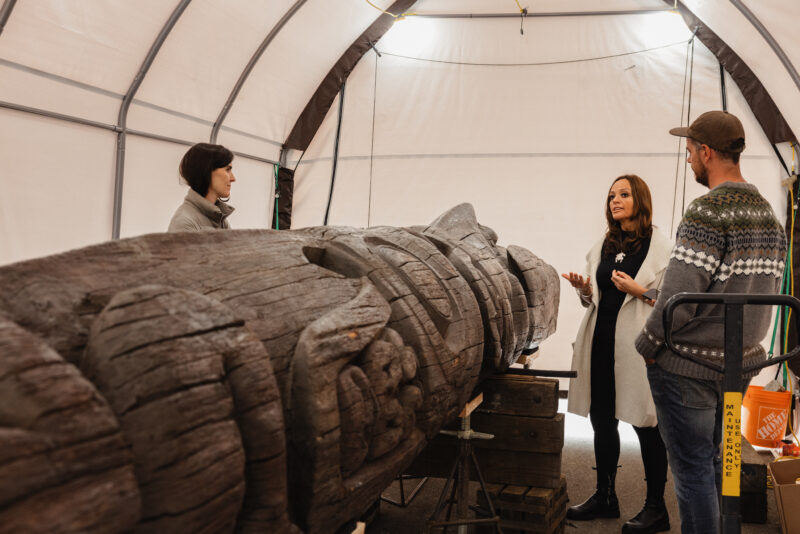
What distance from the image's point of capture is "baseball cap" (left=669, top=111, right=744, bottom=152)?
7.08ft

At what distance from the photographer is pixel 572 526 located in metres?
3.28

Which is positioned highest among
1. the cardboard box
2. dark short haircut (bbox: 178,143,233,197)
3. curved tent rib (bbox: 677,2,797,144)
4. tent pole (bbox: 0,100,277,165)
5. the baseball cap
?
curved tent rib (bbox: 677,2,797,144)

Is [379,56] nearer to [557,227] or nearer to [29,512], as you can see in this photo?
[557,227]

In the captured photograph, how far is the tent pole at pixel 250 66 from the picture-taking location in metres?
5.38

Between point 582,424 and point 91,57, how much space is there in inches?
177

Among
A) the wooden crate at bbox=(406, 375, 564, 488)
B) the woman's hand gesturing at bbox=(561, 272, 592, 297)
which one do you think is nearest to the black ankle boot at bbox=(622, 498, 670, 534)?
the wooden crate at bbox=(406, 375, 564, 488)

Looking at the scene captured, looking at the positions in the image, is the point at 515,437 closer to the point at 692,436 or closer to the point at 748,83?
the point at 692,436

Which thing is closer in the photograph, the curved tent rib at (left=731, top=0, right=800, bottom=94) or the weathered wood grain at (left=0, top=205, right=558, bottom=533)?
the weathered wood grain at (left=0, top=205, right=558, bottom=533)

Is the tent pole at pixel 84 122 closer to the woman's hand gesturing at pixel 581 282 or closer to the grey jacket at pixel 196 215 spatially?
the grey jacket at pixel 196 215

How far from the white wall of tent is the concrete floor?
54.2 inches

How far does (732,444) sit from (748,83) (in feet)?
15.1

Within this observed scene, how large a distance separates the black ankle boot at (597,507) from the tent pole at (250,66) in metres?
3.97

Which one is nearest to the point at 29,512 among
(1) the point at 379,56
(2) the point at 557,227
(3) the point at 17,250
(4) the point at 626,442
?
(3) the point at 17,250

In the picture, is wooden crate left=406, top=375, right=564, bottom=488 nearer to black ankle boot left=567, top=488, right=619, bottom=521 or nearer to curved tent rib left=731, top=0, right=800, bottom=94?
black ankle boot left=567, top=488, right=619, bottom=521
